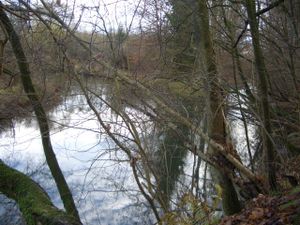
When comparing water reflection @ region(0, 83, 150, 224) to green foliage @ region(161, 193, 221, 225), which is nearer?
green foliage @ region(161, 193, 221, 225)

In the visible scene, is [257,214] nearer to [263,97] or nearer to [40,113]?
[263,97]

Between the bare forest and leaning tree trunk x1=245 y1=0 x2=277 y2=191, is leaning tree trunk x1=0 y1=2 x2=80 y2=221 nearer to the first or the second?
the bare forest

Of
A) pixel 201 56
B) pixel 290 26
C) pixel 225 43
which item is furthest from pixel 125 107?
pixel 290 26

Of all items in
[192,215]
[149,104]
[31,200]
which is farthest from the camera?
[149,104]

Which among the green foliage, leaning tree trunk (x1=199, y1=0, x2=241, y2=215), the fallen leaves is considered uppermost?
leaning tree trunk (x1=199, y1=0, x2=241, y2=215)

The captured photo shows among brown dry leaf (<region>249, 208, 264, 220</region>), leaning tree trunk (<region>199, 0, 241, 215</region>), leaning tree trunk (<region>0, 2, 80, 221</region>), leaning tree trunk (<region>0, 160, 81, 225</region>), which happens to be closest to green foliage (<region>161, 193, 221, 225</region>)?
leaning tree trunk (<region>199, 0, 241, 215</region>)

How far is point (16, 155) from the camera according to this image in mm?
13023

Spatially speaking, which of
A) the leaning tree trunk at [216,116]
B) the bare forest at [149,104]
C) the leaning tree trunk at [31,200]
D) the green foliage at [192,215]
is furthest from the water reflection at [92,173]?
the leaning tree trunk at [31,200]

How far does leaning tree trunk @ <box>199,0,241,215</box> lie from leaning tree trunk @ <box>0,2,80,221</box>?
263 cm

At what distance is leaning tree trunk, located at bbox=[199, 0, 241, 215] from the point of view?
7.04 meters

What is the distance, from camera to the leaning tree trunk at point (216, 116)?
7043 millimetres

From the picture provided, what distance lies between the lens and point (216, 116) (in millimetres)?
7117

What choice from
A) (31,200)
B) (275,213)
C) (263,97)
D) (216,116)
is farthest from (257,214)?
(263,97)

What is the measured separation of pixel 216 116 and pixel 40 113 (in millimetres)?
3552
